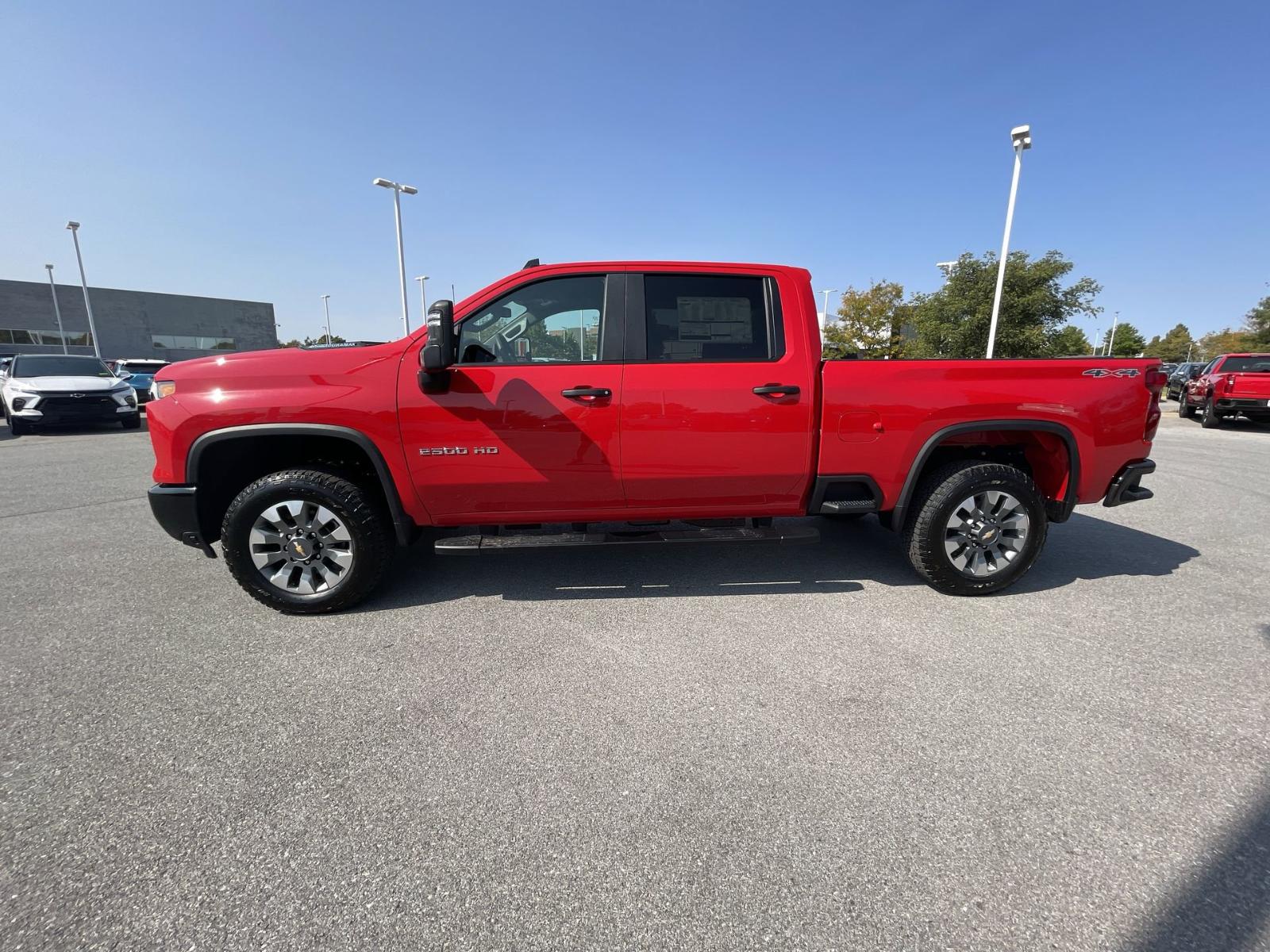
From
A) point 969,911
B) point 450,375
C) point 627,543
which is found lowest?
point 969,911

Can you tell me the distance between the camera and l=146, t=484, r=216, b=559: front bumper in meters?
3.17

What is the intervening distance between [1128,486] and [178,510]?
5901 millimetres

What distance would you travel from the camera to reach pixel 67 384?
35.9 feet

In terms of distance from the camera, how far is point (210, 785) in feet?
6.57

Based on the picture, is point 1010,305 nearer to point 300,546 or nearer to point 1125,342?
point 300,546

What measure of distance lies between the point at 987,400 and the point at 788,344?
126 centimetres

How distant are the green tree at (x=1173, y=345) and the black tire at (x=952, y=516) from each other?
105 meters

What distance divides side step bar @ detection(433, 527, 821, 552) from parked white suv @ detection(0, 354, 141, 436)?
12.6 metres

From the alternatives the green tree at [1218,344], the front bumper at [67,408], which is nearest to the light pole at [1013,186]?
the front bumper at [67,408]

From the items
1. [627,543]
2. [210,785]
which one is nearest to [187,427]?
[210,785]

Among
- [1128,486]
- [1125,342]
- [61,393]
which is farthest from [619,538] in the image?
[1125,342]

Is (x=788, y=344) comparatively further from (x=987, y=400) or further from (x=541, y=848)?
(x=541, y=848)

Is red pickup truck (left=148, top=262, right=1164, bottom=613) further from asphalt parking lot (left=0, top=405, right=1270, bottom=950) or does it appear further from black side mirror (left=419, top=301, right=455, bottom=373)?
asphalt parking lot (left=0, top=405, right=1270, bottom=950)

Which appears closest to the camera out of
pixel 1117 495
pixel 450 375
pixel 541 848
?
pixel 541 848
